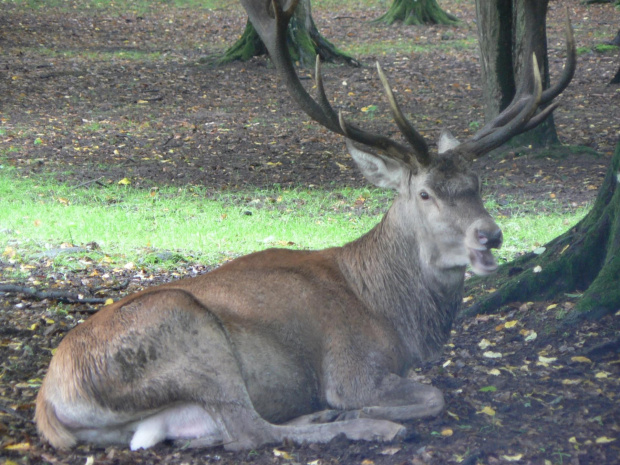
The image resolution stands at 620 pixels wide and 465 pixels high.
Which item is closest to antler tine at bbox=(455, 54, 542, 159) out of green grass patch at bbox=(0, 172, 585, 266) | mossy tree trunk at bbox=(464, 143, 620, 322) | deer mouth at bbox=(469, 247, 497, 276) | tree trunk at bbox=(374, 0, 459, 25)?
deer mouth at bbox=(469, 247, 497, 276)

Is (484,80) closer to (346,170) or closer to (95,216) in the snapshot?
(346,170)

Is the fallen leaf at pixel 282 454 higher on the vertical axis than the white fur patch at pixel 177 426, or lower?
lower

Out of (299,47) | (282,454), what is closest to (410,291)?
(282,454)

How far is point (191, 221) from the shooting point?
9227mm

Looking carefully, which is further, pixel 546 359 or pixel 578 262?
pixel 578 262

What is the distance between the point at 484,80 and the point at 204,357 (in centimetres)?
819

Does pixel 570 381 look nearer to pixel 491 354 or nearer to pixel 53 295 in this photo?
pixel 491 354

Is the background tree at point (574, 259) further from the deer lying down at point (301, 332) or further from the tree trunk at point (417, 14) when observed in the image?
the tree trunk at point (417, 14)

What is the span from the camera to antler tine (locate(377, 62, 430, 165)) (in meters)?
4.60

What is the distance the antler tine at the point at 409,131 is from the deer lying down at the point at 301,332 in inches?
0.5

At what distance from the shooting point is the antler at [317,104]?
481 cm

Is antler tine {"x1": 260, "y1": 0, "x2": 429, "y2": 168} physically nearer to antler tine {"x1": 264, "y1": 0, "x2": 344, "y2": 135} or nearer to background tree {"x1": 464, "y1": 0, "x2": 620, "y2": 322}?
antler tine {"x1": 264, "y1": 0, "x2": 344, "y2": 135}

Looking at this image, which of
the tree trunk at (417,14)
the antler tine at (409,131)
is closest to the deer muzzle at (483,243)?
the antler tine at (409,131)

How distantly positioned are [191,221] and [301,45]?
969 cm
